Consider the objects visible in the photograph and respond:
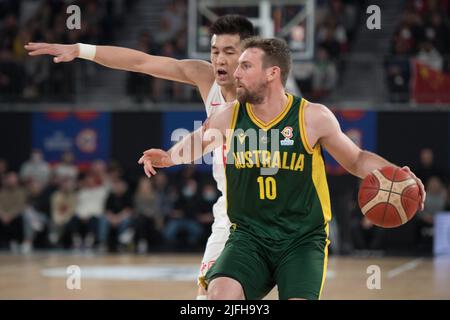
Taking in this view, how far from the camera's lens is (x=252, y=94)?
5.73 m

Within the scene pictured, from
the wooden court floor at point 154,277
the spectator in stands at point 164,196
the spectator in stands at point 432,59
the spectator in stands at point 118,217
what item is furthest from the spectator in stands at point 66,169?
the spectator in stands at point 432,59

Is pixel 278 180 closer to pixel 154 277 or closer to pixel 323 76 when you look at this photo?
pixel 154 277

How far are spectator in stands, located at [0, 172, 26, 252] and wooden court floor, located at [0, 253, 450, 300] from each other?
1.13 metres

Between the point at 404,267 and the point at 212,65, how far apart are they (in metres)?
8.31

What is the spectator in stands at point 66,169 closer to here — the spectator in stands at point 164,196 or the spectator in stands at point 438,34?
the spectator in stands at point 164,196

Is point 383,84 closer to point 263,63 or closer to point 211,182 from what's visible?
point 211,182

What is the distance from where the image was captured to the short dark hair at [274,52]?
577 centimetres

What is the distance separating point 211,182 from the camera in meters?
18.2

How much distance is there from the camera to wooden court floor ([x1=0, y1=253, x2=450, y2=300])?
34.1 feet

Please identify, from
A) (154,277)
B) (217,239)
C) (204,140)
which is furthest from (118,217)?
(204,140)

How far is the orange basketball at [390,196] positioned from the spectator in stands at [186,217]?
11.5 metres
